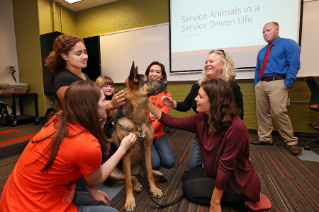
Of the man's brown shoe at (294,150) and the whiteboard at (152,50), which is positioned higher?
→ the whiteboard at (152,50)

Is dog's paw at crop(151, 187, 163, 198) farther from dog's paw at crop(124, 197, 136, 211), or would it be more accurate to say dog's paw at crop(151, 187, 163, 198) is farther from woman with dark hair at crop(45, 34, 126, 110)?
woman with dark hair at crop(45, 34, 126, 110)

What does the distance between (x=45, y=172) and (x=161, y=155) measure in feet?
5.65

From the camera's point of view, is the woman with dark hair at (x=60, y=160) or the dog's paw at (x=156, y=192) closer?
the woman with dark hair at (x=60, y=160)

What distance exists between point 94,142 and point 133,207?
3.20ft

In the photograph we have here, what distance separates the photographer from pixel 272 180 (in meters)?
1.98

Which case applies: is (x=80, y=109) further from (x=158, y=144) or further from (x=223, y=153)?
(x=158, y=144)

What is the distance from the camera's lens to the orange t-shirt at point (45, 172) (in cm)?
85

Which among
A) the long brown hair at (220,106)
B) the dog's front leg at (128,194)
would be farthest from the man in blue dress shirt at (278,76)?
the dog's front leg at (128,194)

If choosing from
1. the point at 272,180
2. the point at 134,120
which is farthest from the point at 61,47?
the point at 272,180

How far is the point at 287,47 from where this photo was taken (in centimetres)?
292

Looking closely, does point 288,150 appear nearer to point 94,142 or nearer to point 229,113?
point 229,113

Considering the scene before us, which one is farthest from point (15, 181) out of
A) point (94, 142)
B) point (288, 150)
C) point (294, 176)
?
point (288, 150)

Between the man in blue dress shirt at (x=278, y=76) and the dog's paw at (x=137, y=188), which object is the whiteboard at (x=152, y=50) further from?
the dog's paw at (x=137, y=188)

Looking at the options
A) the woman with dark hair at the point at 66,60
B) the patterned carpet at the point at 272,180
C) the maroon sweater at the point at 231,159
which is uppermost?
the woman with dark hair at the point at 66,60
